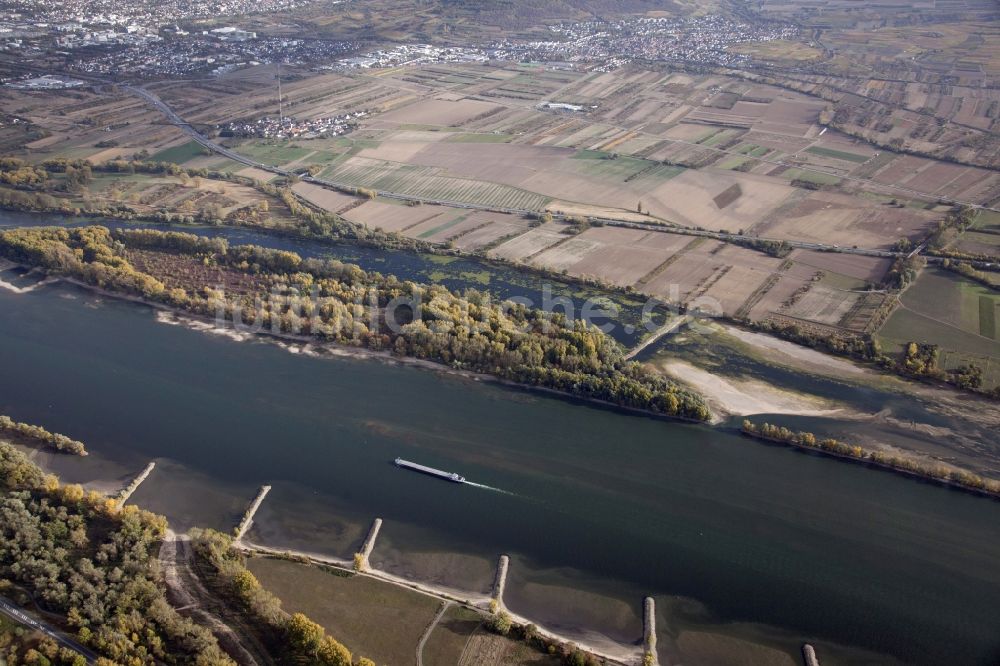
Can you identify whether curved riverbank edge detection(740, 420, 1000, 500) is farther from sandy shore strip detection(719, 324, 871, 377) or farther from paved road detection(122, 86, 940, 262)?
paved road detection(122, 86, 940, 262)

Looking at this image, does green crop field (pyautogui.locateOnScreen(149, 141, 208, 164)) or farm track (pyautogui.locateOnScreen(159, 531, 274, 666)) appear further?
green crop field (pyautogui.locateOnScreen(149, 141, 208, 164))

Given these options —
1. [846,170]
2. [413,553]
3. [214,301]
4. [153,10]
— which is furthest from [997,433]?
[153,10]

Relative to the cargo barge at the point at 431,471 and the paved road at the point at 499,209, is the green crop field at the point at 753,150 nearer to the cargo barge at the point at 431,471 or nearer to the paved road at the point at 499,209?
the paved road at the point at 499,209

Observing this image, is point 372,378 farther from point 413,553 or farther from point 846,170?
point 846,170

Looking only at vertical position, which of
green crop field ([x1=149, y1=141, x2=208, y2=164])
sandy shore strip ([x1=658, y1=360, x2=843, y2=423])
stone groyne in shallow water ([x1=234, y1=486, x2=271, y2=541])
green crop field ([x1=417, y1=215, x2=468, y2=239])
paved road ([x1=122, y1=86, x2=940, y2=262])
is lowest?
stone groyne in shallow water ([x1=234, y1=486, x2=271, y2=541])

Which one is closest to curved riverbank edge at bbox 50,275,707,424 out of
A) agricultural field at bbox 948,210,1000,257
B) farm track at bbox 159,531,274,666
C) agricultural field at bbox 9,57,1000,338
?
agricultural field at bbox 9,57,1000,338

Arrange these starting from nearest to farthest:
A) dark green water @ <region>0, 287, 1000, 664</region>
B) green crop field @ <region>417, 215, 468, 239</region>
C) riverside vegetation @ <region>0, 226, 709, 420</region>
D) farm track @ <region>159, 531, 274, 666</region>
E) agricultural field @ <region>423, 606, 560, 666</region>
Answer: agricultural field @ <region>423, 606, 560, 666</region> → farm track @ <region>159, 531, 274, 666</region> → dark green water @ <region>0, 287, 1000, 664</region> → riverside vegetation @ <region>0, 226, 709, 420</region> → green crop field @ <region>417, 215, 468, 239</region>

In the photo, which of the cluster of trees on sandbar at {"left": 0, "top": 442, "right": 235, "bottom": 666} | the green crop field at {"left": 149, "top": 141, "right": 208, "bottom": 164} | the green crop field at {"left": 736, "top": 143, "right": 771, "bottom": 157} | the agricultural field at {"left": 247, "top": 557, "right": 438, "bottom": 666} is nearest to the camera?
the cluster of trees on sandbar at {"left": 0, "top": 442, "right": 235, "bottom": 666}
